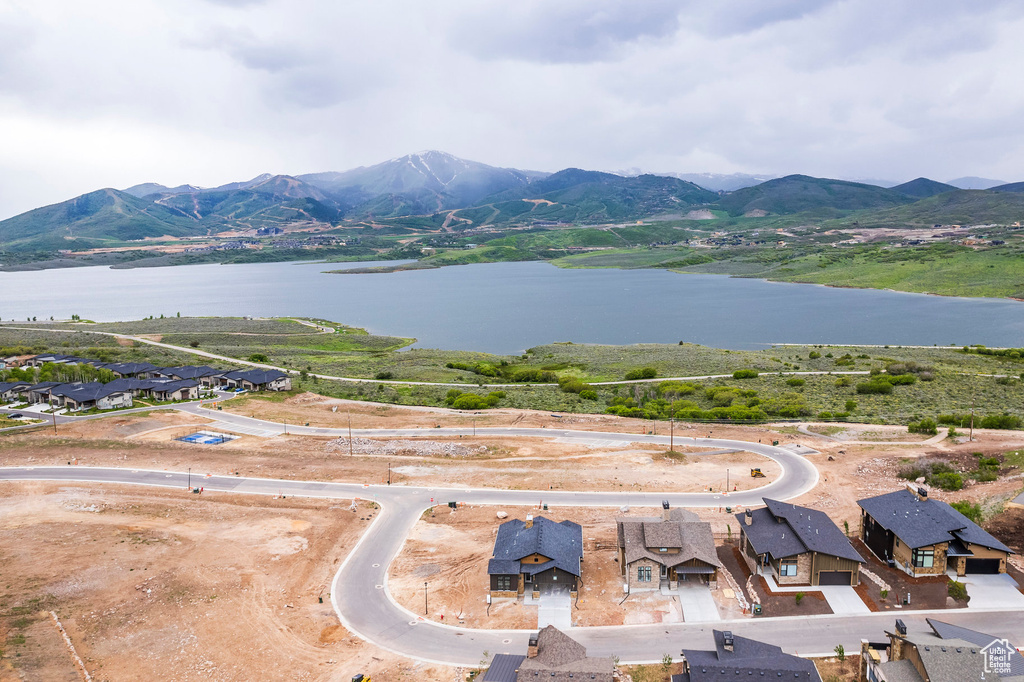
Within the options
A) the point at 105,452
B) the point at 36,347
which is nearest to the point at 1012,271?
the point at 105,452

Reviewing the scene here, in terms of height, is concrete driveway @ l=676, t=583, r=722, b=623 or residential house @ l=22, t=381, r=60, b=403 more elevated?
residential house @ l=22, t=381, r=60, b=403

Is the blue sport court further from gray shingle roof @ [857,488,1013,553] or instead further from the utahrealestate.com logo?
the utahrealestate.com logo

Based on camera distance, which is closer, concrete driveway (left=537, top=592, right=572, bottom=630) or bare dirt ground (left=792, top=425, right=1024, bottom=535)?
concrete driveway (left=537, top=592, right=572, bottom=630)

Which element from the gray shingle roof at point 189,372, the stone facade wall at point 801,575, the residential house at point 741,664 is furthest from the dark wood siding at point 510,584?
the gray shingle roof at point 189,372

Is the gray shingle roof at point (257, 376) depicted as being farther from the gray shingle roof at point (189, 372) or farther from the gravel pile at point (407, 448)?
the gravel pile at point (407, 448)

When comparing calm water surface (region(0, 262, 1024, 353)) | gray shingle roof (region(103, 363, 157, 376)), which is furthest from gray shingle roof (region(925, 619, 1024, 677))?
calm water surface (region(0, 262, 1024, 353))
